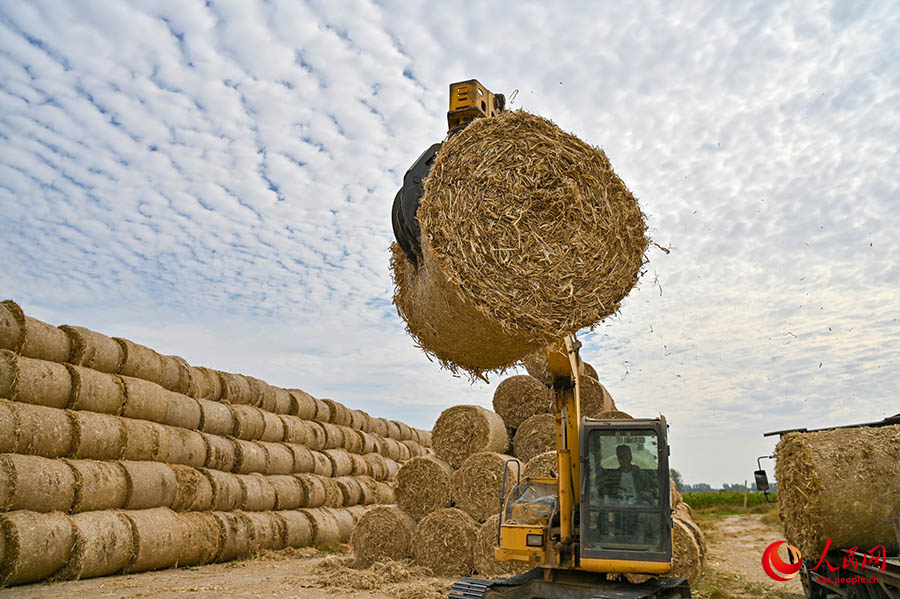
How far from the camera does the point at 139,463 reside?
8914 mm

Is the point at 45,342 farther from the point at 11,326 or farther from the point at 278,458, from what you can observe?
the point at 278,458

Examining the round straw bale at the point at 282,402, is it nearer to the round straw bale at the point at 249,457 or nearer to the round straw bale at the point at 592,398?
the round straw bale at the point at 249,457

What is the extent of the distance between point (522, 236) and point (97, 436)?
6456mm

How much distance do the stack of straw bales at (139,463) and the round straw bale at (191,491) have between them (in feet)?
0.07

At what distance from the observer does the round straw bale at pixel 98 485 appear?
7.77m

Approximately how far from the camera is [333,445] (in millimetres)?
14430

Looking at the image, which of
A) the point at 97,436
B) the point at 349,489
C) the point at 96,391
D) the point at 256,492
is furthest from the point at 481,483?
the point at 349,489

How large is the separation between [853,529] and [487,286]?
419 cm

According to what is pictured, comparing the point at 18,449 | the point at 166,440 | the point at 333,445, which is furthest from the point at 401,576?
the point at 333,445

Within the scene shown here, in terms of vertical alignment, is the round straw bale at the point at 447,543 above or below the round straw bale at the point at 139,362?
below

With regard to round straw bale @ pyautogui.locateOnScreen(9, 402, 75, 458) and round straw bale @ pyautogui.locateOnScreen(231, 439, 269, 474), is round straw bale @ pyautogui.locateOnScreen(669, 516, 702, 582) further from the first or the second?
round straw bale @ pyautogui.locateOnScreen(231, 439, 269, 474)

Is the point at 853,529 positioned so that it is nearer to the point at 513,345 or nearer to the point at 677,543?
the point at 677,543

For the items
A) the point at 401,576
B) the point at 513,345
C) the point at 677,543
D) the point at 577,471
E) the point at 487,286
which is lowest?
the point at 401,576

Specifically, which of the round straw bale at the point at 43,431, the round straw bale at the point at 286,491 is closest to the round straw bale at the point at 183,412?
the round straw bale at the point at 286,491
